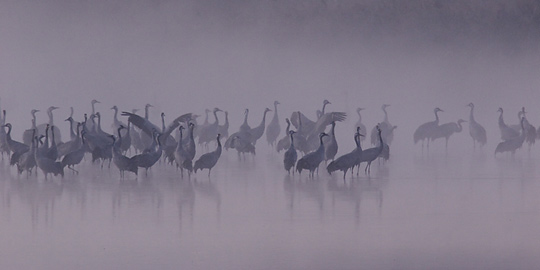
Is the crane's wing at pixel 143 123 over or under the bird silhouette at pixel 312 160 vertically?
over

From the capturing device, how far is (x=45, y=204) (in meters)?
9.52

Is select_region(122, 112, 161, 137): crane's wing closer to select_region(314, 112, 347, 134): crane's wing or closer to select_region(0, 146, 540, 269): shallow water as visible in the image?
select_region(0, 146, 540, 269): shallow water

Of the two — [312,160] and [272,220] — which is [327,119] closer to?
[312,160]

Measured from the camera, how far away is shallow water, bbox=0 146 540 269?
6.98m

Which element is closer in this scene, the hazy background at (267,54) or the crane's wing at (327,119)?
the crane's wing at (327,119)

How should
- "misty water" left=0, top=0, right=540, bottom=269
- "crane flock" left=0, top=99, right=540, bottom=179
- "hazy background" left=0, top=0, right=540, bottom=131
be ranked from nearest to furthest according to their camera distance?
1. "crane flock" left=0, top=99, right=540, bottom=179
2. "misty water" left=0, top=0, right=540, bottom=269
3. "hazy background" left=0, top=0, right=540, bottom=131

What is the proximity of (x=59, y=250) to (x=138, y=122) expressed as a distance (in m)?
6.67

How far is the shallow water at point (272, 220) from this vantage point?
698 centimetres

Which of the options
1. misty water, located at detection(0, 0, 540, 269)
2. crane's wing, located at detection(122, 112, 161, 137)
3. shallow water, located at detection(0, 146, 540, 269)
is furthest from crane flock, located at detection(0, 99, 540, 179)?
misty water, located at detection(0, 0, 540, 269)

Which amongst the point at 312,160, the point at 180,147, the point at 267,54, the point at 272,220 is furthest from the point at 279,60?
the point at 272,220

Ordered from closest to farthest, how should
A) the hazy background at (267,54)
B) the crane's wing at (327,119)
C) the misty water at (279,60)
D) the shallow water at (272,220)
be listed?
the shallow water at (272,220) → the crane's wing at (327,119) → the misty water at (279,60) → the hazy background at (267,54)

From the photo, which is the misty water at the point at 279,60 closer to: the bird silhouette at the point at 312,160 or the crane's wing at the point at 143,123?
the crane's wing at the point at 143,123

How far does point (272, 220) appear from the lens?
8.58 metres

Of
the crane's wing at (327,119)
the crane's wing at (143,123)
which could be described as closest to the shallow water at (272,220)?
the crane's wing at (143,123)
